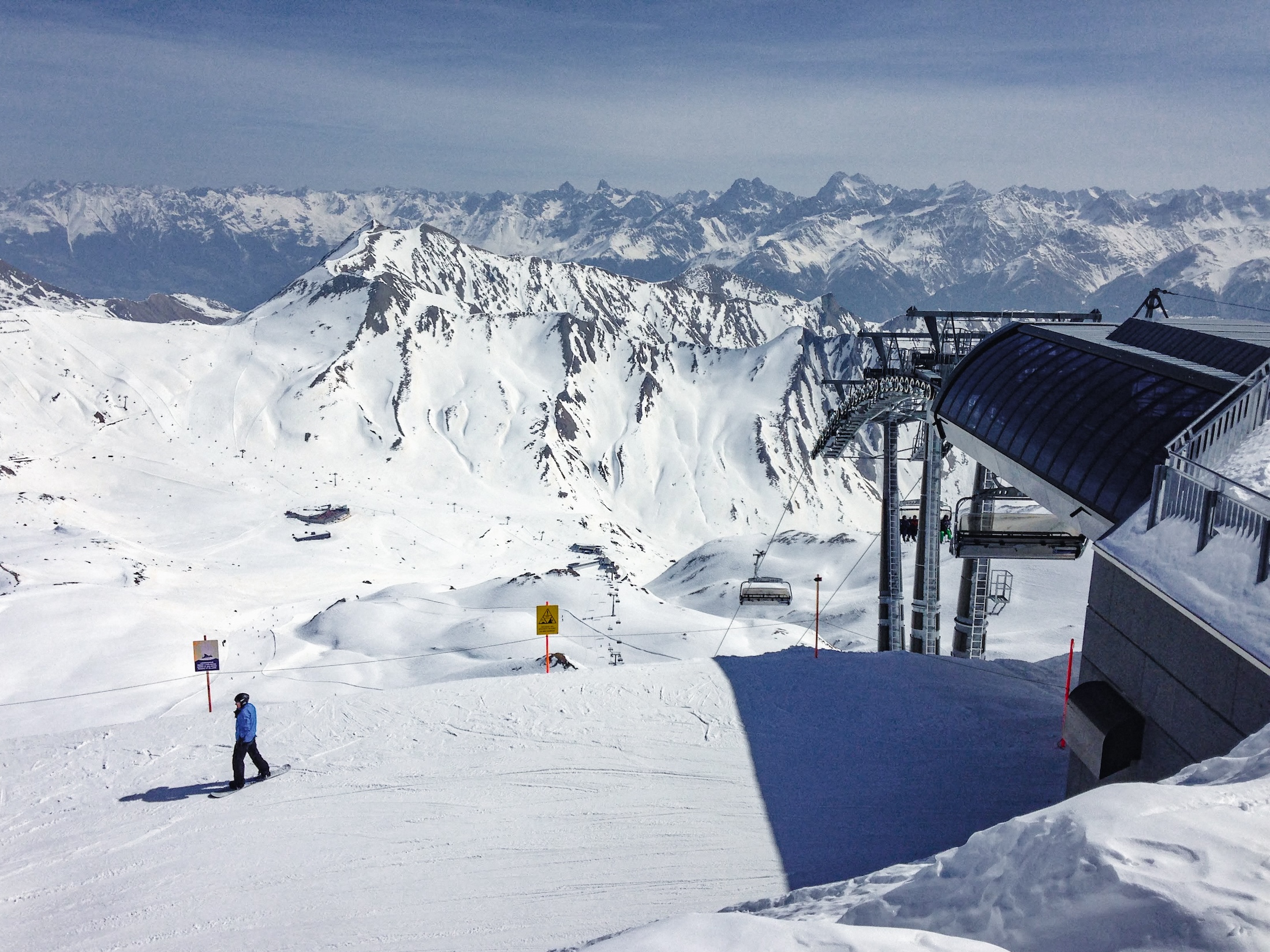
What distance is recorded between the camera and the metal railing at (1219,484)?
27.7 feet

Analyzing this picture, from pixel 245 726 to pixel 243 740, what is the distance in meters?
0.23

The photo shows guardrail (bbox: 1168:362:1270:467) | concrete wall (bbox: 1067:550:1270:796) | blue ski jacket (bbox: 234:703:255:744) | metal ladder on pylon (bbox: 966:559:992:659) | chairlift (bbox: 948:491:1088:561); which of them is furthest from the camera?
metal ladder on pylon (bbox: 966:559:992:659)

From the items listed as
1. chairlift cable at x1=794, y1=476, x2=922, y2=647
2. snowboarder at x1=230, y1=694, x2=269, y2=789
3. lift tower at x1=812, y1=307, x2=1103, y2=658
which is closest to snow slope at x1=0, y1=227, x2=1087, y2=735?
chairlift cable at x1=794, y1=476, x2=922, y2=647

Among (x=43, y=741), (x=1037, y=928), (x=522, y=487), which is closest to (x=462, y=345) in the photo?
(x=522, y=487)

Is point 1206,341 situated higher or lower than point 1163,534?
higher

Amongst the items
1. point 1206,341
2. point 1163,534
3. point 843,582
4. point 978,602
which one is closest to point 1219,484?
point 1163,534

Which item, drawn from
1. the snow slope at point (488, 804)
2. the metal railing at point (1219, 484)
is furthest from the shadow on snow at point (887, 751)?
the metal railing at point (1219, 484)

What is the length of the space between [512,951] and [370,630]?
32.1m

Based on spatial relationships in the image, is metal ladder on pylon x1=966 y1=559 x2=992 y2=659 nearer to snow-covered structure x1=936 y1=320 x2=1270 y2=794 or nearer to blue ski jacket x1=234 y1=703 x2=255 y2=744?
snow-covered structure x1=936 y1=320 x2=1270 y2=794

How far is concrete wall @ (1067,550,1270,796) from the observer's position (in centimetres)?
824

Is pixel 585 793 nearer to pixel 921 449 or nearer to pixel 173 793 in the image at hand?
pixel 173 793

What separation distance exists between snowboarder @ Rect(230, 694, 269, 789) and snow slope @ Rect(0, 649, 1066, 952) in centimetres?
28

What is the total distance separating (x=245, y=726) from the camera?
1236cm

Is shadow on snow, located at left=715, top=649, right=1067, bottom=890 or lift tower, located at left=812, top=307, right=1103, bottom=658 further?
lift tower, located at left=812, top=307, right=1103, bottom=658
